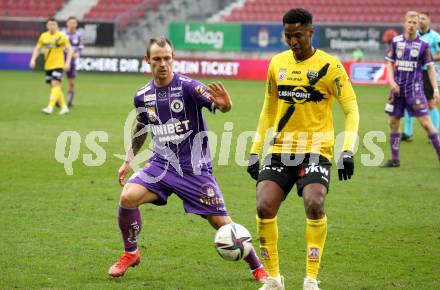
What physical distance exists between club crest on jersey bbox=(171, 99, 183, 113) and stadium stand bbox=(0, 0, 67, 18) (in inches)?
1512

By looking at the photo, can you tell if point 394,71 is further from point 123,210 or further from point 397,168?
point 123,210

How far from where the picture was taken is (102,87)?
3005 cm

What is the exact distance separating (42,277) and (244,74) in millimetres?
29138

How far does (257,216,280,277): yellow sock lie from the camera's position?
22.0 ft

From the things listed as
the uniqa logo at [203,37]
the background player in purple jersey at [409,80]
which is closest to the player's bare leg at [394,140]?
the background player in purple jersey at [409,80]

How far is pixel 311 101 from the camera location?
679 centimetres

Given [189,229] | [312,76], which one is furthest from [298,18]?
[189,229]

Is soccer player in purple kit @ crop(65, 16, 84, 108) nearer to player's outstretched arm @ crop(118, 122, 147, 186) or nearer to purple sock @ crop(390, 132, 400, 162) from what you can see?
purple sock @ crop(390, 132, 400, 162)

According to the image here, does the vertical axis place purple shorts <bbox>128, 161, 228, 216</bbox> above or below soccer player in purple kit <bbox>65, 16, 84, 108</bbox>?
above

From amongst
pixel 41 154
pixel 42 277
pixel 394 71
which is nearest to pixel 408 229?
pixel 42 277

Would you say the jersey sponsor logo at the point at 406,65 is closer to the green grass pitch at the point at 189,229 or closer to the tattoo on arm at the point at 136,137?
the green grass pitch at the point at 189,229

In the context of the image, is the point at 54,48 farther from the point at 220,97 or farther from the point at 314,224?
the point at 314,224

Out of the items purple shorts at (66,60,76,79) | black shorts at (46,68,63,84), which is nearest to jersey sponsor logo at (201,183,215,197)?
black shorts at (46,68,63,84)

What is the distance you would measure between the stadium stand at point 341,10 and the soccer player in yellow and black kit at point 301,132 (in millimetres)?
30875
